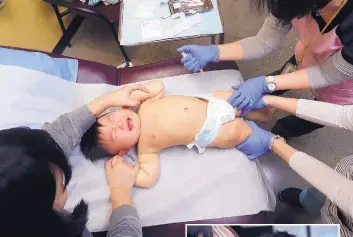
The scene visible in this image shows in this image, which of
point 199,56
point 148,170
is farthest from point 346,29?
point 148,170

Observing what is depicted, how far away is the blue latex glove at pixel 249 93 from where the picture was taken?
1.51m

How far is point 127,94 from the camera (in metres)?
1.52

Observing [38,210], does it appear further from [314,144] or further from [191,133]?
[314,144]

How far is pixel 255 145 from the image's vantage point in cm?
149

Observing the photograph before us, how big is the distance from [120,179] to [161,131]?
0.82 ft

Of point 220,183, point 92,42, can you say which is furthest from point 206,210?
point 92,42

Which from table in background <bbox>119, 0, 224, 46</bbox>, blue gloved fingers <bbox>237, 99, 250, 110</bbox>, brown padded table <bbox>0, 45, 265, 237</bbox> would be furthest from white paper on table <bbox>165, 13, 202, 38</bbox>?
blue gloved fingers <bbox>237, 99, 250, 110</bbox>

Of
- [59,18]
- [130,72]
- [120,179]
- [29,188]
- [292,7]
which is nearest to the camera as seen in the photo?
[29,188]

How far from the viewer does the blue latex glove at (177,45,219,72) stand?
1612mm

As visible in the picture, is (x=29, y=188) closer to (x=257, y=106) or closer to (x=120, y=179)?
(x=120, y=179)

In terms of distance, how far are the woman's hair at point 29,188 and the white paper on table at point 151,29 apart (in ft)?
3.39

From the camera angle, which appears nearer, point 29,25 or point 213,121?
point 213,121

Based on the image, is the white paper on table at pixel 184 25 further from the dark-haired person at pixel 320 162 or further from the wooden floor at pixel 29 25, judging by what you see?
the wooden floor at pixel 29 25

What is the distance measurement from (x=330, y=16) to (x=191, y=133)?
0.66m
